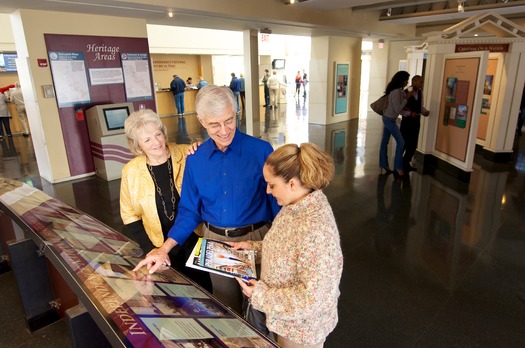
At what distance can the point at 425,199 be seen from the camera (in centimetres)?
479

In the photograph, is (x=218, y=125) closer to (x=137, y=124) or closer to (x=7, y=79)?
(x=137, y=124)

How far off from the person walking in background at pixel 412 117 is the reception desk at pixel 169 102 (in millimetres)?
10167

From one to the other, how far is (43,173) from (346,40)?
9200 mm

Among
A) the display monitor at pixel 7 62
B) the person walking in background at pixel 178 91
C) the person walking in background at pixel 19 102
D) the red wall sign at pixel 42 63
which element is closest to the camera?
the red wall sign at pixel 42 63

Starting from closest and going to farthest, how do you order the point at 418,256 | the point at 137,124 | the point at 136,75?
the point at 137,124
the point at 418,256
the point at 136,75

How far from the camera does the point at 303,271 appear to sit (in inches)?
45.7

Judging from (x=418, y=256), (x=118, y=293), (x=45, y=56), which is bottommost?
(x=418, y=256)

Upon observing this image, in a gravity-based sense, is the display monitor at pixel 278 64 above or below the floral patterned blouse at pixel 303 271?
above

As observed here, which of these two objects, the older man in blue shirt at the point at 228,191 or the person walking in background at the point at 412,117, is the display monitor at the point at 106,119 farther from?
the person walking in background at the point at 412,117

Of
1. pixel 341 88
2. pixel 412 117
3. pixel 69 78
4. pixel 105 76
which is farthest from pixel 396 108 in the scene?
pixel 341 88

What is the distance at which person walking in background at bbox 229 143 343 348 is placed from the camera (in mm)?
1144

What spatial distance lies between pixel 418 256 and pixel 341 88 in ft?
28.3

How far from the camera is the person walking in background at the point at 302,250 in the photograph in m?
1.14

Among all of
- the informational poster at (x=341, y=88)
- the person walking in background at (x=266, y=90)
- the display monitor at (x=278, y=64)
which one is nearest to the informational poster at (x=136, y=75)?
the informational poster at (x=341, y=88)
